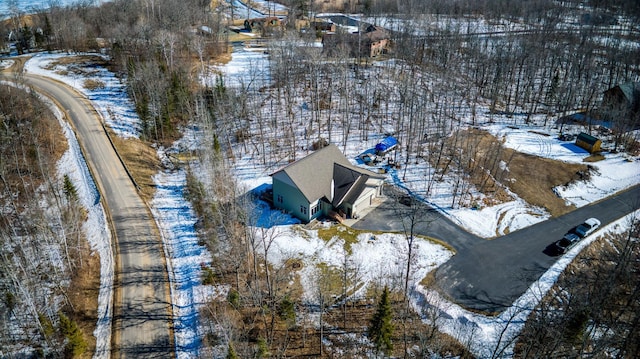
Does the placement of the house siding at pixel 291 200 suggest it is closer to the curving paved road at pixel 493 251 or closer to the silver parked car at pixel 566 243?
the curving paved road at pixel 493 251

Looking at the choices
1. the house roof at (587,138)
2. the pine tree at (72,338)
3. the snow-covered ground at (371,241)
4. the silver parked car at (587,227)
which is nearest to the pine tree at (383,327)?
the snow-covered ground at (371,241)

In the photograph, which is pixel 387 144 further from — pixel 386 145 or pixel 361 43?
pixel 361 43

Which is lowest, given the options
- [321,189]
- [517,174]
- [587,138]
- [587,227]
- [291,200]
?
[587,227]

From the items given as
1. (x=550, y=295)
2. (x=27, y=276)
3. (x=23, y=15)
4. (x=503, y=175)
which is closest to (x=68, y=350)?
(x=27, y=276)

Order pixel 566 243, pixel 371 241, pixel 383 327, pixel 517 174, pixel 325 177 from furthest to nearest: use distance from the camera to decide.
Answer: pixel 517 174
pixel 325 177
pixel 371 241
pixel 566 243
pixel 383 327

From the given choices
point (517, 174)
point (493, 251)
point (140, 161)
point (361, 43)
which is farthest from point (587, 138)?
point (140, 161)

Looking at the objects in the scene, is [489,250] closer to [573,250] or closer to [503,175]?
[573,250]

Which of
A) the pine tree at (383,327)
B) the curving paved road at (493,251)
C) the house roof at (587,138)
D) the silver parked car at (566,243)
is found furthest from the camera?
the house roof at (587,138)

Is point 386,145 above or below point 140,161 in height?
above
